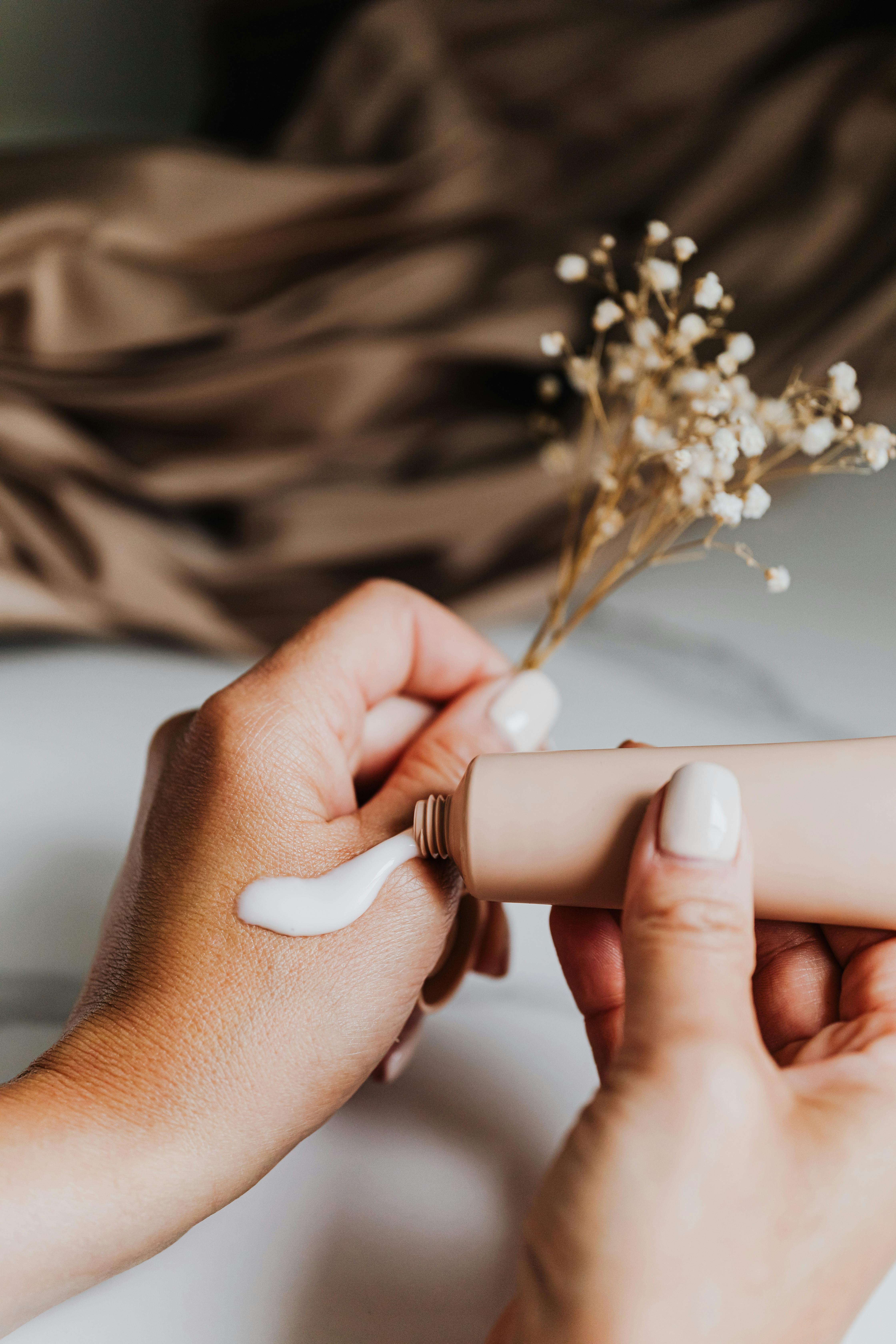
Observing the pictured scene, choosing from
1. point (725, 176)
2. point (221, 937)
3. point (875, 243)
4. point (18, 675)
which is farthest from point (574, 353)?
point (221, 937)

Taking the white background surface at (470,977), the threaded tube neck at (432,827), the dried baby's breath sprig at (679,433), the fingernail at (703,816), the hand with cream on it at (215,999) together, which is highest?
the dried baby's breath sprig at (679,433)

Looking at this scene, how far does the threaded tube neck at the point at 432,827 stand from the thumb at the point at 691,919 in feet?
0.38

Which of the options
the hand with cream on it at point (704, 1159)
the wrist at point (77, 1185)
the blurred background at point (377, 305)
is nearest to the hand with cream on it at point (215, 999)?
the wrist at point (77, 1185)

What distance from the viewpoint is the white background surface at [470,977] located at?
54 cm

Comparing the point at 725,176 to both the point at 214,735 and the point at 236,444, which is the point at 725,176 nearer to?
the point at 236,444

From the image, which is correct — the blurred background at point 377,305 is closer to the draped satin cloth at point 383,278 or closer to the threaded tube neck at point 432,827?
the draped satin cloth at point 383,278

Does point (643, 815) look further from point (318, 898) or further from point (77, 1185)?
point (77, 1185)

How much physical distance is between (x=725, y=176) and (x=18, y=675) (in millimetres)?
863

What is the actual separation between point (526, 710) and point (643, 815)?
0.73ft

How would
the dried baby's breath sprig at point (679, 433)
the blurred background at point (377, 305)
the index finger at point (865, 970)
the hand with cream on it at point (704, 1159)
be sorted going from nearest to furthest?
the hand with cream on it at point (704, 1159)
the index finger at point (865, 970)
the dried baby's breath sprig at point (679, 433)
the blurred background at point (377, 305)

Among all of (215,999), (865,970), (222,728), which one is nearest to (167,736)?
(222,728)

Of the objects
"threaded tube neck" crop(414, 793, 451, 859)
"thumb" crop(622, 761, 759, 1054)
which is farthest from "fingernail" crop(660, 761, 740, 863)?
"threaded tube neck" crop(414, 793, 451, 859)

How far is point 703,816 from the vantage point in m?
0.42

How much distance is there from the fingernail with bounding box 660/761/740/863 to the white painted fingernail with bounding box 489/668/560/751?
23cm
